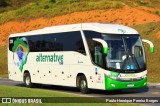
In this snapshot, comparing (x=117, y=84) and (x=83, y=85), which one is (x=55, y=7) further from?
(x=117, y=84)

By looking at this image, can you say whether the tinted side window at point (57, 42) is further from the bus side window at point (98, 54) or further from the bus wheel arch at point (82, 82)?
the bus wheel arch at point (82, 82)

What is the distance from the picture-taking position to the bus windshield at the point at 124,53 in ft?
73.5

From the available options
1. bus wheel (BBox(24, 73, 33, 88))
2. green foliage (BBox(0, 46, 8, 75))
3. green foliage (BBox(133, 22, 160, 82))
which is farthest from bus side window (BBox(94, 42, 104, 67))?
green foliage (BBox(0, 46, 8, 75))

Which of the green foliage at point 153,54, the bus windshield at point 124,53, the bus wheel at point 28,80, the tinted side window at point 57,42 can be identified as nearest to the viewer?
the bus windshield at point 124,53

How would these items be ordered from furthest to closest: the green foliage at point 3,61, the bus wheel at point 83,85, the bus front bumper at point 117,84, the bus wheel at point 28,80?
1. the green foliage at point 3,61
2. the bus wheel at point 28,80
3. the bus wheel at point 83,85
4. the bus front bumper at point 117,84

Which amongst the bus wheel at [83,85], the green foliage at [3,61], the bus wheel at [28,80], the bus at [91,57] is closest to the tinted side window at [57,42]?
the bus at [91,57]

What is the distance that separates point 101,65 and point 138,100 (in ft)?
11.0

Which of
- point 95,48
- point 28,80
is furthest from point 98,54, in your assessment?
point 28,80

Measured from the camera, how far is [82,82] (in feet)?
79.1

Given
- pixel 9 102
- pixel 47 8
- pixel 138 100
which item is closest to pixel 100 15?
pixel 47 8

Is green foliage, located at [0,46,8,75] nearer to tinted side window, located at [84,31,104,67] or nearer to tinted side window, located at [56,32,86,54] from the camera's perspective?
tinted side window, located at [56,32,86,54]

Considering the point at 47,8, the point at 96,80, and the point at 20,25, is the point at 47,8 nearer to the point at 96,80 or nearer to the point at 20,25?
the point at 20,25

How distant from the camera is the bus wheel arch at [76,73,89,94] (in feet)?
78.1

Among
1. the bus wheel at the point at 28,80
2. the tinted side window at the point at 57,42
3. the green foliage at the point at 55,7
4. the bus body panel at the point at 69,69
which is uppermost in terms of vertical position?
the green foliage at the point at 55,7
